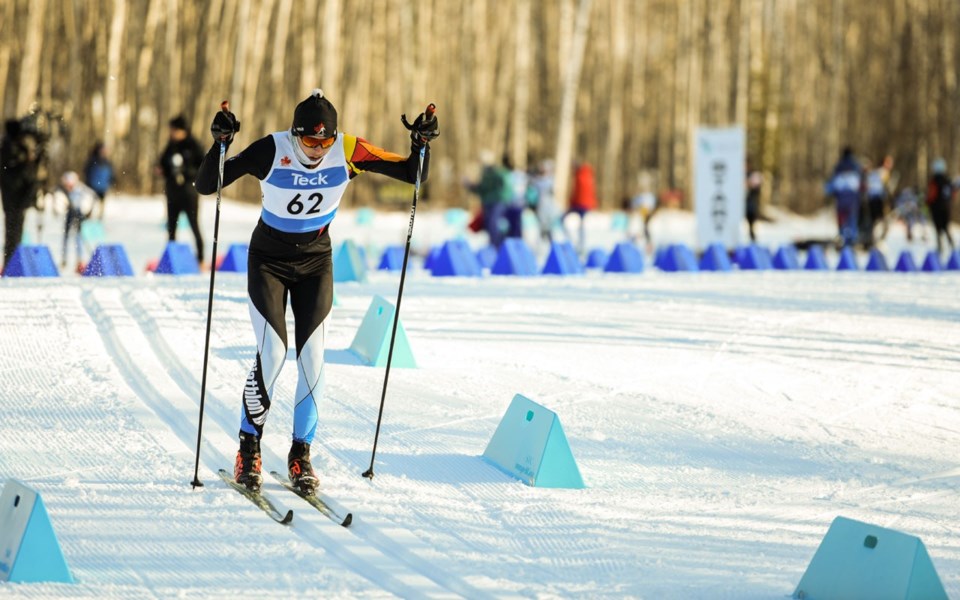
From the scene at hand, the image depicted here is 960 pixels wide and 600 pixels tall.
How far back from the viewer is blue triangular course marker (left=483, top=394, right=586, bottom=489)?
609 centimetres

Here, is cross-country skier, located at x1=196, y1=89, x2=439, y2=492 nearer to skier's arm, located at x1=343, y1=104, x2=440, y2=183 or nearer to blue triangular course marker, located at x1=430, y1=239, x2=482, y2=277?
skier's arm, located at x1=343, y1=104, x2=440, y2=183

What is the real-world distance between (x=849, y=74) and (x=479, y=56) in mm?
17283

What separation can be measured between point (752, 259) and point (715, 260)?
3.39 feet

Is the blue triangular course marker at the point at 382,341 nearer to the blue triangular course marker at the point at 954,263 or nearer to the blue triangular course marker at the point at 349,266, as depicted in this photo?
the blue triangular course marker at the point at 349,266

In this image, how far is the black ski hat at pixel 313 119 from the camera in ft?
18.1

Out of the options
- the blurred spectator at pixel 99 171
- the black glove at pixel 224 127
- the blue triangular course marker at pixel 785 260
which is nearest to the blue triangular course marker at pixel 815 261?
the blue triangular course marker at pixel 785 260

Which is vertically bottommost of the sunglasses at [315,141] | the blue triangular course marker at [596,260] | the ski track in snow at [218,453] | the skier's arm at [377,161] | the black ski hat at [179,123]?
the ski track in snow at [218,453]

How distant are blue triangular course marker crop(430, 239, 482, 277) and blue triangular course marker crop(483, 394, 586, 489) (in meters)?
8.99

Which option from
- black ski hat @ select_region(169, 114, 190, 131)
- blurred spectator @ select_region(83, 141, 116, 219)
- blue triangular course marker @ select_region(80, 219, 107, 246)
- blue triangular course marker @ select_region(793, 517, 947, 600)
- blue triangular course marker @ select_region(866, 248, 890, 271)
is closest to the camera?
blue triangular course marker @ select_region(793, 517, 947, 600)

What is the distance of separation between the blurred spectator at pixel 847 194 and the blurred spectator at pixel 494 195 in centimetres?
690

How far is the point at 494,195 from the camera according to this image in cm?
1944

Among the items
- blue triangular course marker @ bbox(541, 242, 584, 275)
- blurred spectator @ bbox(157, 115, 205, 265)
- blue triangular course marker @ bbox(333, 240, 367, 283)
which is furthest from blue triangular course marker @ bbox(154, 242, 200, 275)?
blue triangular course marker @ bbox(541, 242, 584, 275)

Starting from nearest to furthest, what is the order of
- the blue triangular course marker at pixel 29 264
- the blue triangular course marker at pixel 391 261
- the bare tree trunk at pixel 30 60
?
the blue triangular course marker at pixel 29 264 → the blue triangular course marker at pixel 391 261 → the bare tree trunk at pixel 30 60

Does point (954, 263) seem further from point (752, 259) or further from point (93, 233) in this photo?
point (93, 233)
